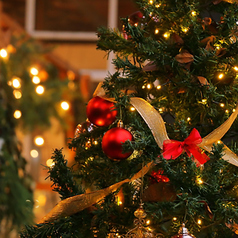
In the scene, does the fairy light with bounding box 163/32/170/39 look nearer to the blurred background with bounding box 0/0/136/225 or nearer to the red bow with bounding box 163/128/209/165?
the red bow with bounding box 163/128/209/165

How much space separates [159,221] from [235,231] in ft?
0.44

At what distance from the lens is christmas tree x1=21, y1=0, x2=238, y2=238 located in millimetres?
670

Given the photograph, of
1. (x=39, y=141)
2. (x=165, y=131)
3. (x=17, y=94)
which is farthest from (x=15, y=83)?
(x=165, y=131)

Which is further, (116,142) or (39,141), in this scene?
(39,141)

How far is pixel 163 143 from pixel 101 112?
0.16m

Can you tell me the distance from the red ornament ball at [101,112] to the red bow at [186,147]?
151 millimetres

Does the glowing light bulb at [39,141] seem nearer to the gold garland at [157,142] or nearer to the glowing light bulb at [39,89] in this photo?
the glowing light bulb at [39,89]

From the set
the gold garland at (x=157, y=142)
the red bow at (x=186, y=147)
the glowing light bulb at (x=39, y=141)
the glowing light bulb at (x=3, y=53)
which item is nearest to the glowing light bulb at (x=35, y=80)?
the glowing light bulb at (x=3, y=53)

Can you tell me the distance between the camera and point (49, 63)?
247 cm

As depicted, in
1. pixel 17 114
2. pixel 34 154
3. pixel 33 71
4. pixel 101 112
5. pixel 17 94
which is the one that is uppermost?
pixel 33 71

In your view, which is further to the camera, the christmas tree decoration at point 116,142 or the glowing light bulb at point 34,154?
the glowing light bulb at point 34,154

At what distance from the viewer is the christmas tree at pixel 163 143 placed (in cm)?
67

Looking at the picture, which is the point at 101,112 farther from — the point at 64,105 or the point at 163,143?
the point at 64,105

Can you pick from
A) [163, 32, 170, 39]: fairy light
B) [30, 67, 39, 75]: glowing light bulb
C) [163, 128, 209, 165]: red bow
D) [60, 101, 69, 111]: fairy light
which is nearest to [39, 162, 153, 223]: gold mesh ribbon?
[163, 128, 209, 165]: red bow
